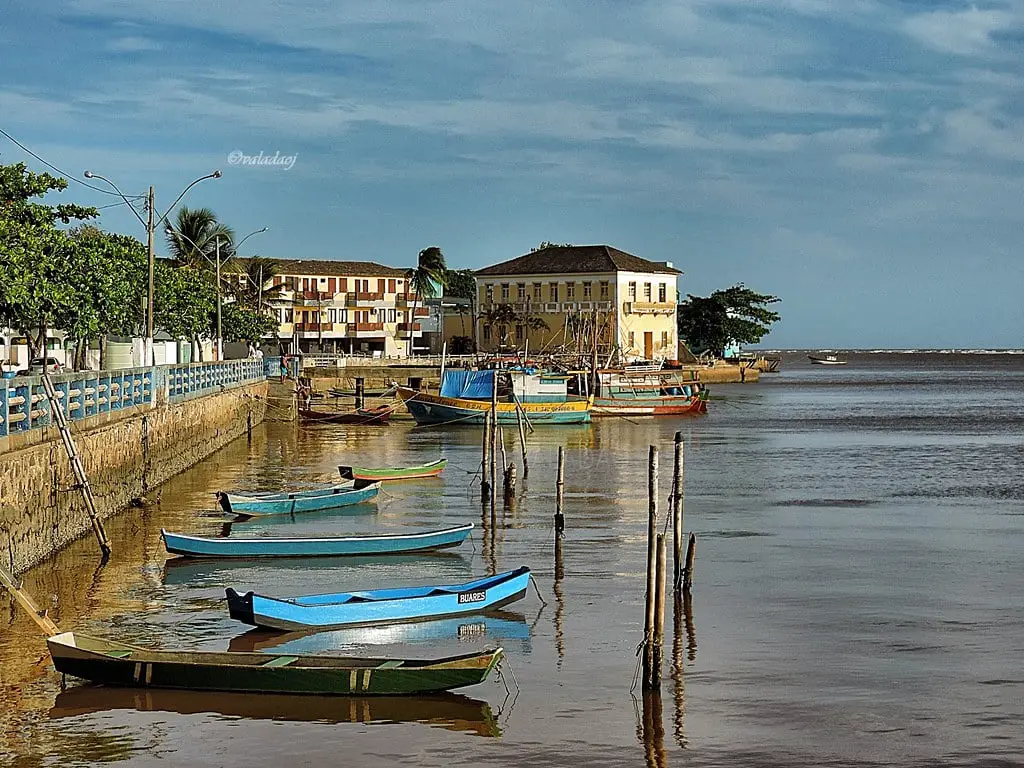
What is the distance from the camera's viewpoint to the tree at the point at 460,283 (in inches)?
7215

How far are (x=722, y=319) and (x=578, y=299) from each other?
27.6 m

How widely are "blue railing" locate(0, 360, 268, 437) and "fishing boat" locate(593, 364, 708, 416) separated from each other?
98.8 feet

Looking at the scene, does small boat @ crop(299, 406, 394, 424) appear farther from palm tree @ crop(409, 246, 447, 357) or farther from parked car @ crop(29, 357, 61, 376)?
palm tree @ crop(409, 246, 447, 357)

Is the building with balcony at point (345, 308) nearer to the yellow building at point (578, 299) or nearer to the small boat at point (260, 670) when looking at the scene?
the yellow building at point (578, 299)

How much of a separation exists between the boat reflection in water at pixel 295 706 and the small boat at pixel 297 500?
46.3ft

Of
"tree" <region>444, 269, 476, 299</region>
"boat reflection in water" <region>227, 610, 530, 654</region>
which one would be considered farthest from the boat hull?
"tree" <region>444, 269, 476, 299</region>

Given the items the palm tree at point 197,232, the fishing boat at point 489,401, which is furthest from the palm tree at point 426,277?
the fishing boat at point 489,401

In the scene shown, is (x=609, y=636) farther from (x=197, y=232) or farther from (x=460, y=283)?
(x=460, y=283)

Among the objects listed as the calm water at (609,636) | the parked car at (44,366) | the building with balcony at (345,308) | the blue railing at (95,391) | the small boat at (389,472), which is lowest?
the calm water at (609,636)

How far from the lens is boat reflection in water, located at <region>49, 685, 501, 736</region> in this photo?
15.1 m

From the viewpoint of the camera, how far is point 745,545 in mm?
28719

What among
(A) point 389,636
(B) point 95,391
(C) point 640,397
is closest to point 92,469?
(B) point 95,391

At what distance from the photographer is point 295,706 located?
15398 millimetres

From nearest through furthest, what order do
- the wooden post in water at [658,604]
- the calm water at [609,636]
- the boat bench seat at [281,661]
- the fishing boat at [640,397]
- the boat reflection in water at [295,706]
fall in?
the calm water at [609,636], the boat reflection in water at [295,706], the boat bench seat at [281,661], the wooden post in water at [658,604], the fishing boat at [640,397]
